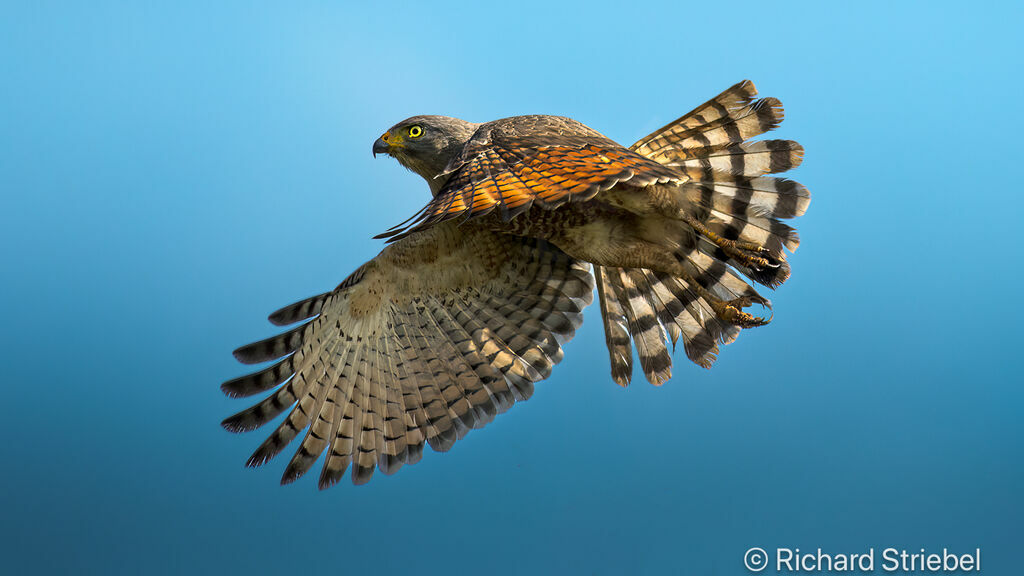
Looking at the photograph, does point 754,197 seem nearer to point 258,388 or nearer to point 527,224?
point 527,224

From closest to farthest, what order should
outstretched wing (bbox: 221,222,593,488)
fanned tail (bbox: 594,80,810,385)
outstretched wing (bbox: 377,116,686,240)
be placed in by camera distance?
1. outstretched wing (bbox: 377,116,686,240)
2. fanned tail (bbox: 594,80,810,385)
3. outstretched wing (bbox: 221,222,593,488)

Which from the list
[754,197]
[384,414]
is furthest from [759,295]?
[384,414]

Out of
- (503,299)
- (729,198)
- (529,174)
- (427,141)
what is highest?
(427,141)

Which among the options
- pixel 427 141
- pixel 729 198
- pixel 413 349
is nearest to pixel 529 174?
pixel 729 198

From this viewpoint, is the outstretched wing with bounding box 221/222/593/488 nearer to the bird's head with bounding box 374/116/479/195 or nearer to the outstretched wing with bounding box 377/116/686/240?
the bird's head with bounding box 374/116/479/195

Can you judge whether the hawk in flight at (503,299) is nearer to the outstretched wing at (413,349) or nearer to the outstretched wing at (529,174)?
the outstretched wing at (413,349)

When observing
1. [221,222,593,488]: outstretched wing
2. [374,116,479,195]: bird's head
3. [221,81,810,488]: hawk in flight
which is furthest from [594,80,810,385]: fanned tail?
[374,116,479,195]: bird's head

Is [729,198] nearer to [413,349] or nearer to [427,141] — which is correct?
[427,141]

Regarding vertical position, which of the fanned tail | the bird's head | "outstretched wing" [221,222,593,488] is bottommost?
"outstretched wing" [221,222,593,488]
